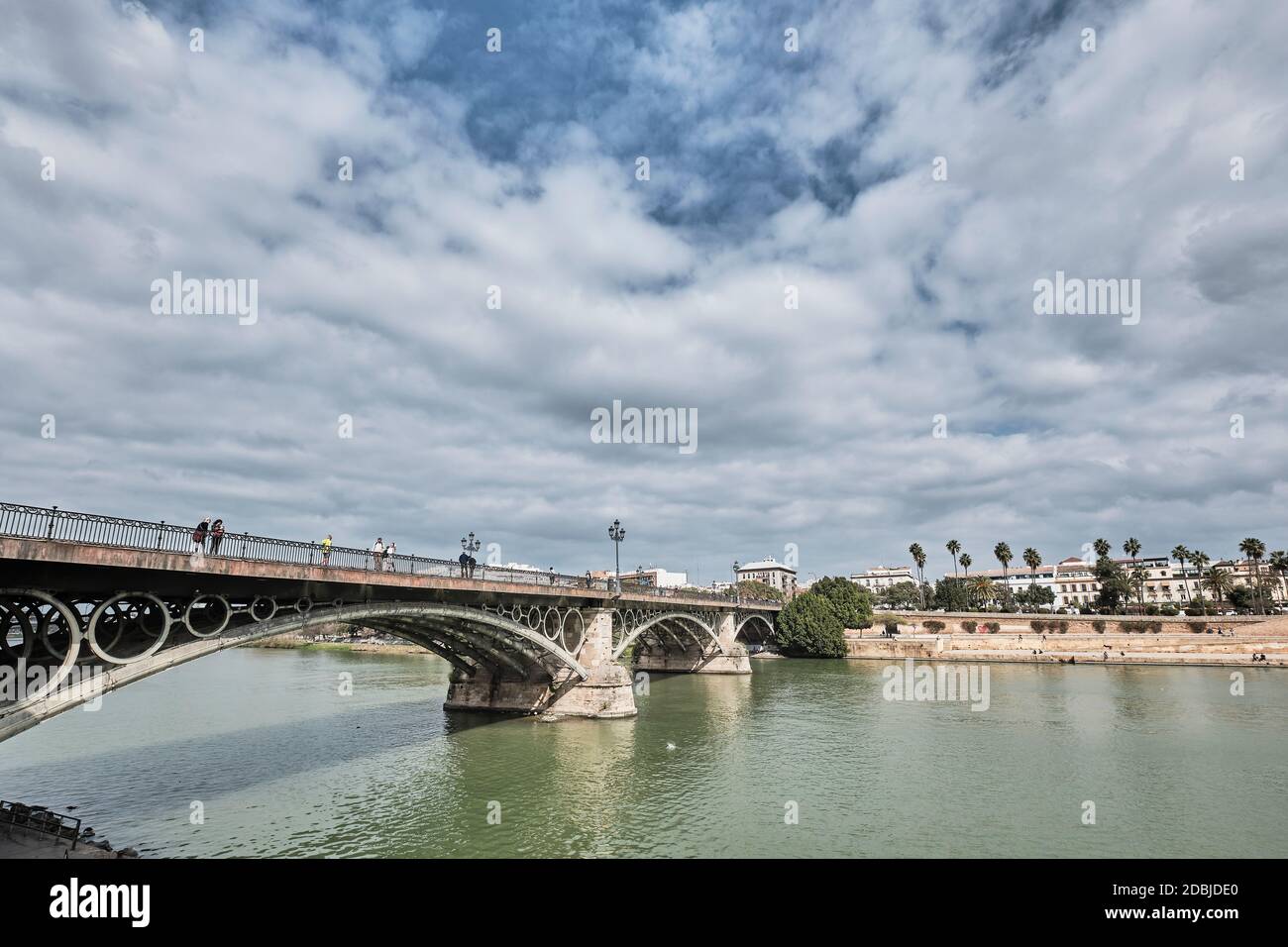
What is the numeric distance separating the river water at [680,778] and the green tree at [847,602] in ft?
123

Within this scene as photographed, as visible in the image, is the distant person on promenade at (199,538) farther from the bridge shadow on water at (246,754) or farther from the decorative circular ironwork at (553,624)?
the decorative circular ironwork at (553,624)

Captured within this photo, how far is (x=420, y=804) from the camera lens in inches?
804

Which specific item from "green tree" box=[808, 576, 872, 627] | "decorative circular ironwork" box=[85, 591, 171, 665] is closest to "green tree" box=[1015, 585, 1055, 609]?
"green tree" box=[808, 576, 872, 627]

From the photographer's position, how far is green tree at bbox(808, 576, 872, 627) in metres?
80.6

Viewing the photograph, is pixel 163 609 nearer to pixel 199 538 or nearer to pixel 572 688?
pixel 199 538

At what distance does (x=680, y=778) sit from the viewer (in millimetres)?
24000

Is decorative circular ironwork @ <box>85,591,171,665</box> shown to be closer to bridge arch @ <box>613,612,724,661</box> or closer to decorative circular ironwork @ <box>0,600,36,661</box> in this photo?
decorative circular ironwork @ <box>0,600,36,661</box>

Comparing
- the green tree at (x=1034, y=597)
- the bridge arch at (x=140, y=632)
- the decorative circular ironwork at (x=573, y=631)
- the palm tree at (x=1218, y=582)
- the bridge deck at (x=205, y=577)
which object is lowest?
the green tree at (x=1034, y=597)

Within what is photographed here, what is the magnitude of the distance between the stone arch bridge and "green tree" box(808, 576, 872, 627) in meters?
45.2

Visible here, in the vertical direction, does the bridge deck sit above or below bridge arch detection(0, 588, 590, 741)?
above

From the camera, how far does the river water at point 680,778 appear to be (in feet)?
56.9

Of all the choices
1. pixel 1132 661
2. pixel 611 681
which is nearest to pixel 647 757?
pixel 611 681

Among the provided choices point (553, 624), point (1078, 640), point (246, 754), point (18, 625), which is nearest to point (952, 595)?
point (1078, 640)

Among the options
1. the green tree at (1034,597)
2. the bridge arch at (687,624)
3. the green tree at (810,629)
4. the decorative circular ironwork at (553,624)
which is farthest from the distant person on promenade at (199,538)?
the green tree at (1034,597)
